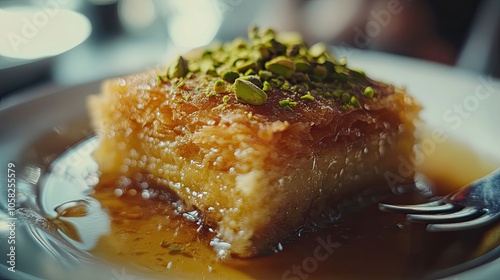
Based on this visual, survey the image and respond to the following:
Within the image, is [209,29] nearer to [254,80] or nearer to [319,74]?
[319,74]

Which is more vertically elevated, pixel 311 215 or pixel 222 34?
pixel 311 215

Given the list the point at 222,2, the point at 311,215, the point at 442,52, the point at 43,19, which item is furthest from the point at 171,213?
the point at 222,2

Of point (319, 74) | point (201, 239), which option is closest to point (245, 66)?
point (319, 74)

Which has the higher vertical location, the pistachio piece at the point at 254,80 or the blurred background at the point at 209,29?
the pistachio piece at the point at 254,80

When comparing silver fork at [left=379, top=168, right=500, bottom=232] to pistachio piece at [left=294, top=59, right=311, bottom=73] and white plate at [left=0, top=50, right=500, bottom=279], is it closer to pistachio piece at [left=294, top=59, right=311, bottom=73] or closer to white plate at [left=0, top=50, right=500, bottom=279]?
white plate at [left=0, top=50, right=500, bottom=279]

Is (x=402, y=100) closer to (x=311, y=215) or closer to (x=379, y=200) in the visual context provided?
(x=379, y=200)

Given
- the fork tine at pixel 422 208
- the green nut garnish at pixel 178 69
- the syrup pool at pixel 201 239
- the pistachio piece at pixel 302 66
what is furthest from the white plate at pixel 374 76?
the pistachio piece at pixel 302 66

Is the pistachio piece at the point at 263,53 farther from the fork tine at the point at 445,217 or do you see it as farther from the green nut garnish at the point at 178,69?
the fork tine at the point at 445,217
